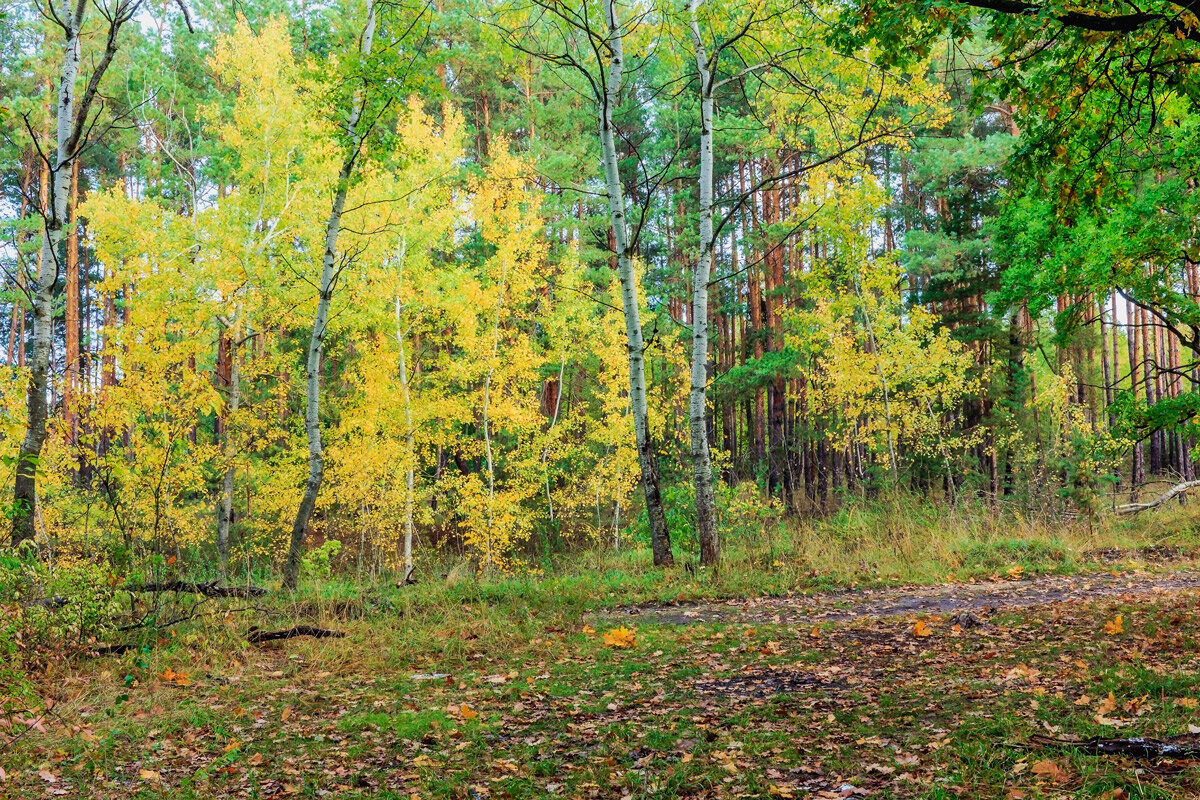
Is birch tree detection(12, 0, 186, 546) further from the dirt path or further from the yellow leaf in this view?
the dirt path

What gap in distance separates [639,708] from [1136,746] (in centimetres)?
250

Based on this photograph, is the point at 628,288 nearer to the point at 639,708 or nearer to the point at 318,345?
the point at 318,345

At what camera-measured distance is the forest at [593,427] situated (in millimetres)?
3971

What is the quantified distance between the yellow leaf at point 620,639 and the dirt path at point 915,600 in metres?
1.15

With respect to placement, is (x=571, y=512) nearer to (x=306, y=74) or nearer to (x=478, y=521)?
(x=478, y=521)

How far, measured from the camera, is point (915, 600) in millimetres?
8117

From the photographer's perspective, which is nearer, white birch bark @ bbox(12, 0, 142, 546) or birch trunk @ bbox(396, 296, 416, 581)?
white birch bark @ bbox(12, 0, 142, 546)

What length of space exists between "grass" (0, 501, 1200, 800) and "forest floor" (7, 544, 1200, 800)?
0.7 inches

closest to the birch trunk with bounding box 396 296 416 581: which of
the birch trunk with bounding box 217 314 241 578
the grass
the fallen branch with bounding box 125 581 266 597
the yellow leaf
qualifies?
the birch trunk with bounding box 217 314 241 578

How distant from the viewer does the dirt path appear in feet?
24.6

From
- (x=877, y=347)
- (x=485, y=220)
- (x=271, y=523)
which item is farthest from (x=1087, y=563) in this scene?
(x=271, y=523)

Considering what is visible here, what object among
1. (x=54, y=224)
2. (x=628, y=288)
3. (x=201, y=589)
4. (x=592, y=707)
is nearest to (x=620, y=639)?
(x=592, y=707)

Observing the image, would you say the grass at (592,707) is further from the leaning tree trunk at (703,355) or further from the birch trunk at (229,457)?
the birch trunk at (229,457)

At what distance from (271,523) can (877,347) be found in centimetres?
1637
